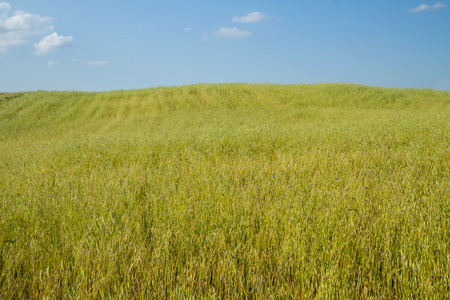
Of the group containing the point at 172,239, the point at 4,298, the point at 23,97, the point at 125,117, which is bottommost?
the point at 4,298

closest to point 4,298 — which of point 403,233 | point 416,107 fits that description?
point 403,233

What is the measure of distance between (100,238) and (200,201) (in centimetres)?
99

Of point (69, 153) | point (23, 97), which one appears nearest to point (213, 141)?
point (69, 153)

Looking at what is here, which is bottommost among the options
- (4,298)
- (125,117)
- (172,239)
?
(4,298)

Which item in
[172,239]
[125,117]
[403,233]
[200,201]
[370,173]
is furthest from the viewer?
[125,117]

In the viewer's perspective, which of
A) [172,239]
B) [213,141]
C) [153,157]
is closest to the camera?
[172,239]

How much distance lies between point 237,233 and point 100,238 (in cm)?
117

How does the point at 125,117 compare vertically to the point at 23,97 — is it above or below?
below

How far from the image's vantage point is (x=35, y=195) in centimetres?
329

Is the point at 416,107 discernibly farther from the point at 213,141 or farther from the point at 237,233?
the point at 237,233

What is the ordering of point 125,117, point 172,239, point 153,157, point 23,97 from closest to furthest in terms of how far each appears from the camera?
point 172,239, point 153,157, point 125,117, point 23,97

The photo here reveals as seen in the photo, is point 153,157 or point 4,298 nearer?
point 4,298

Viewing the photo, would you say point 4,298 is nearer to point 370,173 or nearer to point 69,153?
point 370,173

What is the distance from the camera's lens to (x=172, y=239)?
89.1 inches
